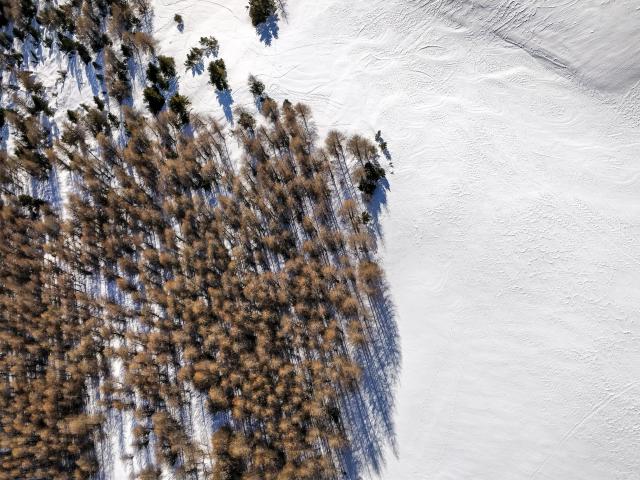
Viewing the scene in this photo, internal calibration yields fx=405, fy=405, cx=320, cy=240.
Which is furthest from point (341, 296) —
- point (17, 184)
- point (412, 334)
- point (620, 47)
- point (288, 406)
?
point (17, 184)

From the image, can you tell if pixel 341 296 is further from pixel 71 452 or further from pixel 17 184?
pixel 17 184

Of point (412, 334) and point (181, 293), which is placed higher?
point (181, 293)

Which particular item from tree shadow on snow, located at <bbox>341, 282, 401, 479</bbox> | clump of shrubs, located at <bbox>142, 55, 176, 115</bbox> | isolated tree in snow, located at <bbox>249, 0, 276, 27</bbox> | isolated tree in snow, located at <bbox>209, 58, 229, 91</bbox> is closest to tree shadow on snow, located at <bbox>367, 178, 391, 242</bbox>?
tree shadow on snow, located at <bbox>341, 282, 401, 479</bbox>

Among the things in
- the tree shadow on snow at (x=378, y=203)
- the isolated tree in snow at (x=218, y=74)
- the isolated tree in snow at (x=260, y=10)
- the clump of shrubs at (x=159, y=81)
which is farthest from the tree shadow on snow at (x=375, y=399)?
the isolated tree in snow at (x=260, y=10)

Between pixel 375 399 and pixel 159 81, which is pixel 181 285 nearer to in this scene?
pixel 375 399

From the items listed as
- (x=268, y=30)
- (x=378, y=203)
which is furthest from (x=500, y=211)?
(x=268, y=30)

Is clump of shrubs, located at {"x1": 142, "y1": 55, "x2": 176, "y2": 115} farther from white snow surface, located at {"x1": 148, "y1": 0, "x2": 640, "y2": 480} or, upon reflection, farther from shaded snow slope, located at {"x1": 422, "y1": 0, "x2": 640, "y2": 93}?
shaded snow slope, located at {"x1": 422, "y1": 0, "x2": 640, "y2": 93}

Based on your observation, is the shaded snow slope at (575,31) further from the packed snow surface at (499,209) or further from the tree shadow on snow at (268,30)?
the tree shadow on snow at (268,30)
